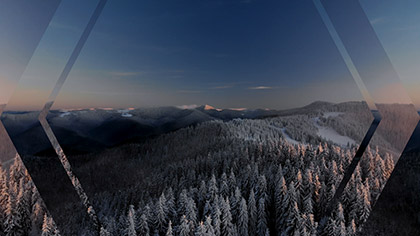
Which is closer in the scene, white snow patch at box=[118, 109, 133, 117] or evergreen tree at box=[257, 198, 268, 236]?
white snow patch at box=[118, 109, 133, 117]

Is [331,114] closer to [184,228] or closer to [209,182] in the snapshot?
[209,182]

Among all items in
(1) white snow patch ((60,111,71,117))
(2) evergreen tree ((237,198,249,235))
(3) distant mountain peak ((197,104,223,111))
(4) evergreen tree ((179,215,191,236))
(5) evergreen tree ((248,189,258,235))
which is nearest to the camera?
(1) white snow patch ((60,111,71,117))

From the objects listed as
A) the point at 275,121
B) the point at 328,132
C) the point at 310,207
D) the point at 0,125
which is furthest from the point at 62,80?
the point at 310,207

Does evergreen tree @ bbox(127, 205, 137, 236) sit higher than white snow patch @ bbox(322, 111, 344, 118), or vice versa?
white snow patch @ bbox(322, 111, 344, 118)

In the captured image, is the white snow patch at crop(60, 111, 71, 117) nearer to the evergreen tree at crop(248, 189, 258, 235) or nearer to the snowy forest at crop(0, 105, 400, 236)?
the snowy forest at crop(0, 105, 400, 236)

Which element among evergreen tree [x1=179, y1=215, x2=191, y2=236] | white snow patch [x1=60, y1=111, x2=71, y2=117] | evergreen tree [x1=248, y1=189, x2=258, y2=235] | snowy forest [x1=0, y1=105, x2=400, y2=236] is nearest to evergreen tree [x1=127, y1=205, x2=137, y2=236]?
snowy forest [x1=0, y1=105, x2=400, y2=236]

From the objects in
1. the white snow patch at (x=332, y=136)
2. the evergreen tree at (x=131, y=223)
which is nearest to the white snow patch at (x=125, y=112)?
the evergreen tree at (x=131, y=223)
